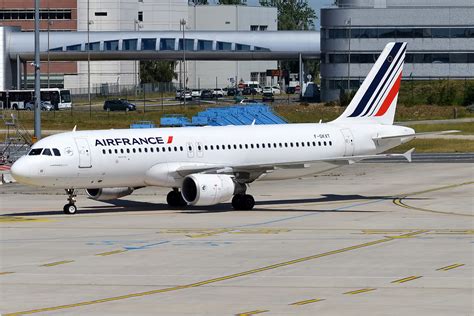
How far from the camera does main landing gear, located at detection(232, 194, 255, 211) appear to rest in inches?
2157

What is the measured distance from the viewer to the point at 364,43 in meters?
162

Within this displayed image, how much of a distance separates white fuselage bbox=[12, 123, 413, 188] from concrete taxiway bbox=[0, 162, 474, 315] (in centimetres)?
174

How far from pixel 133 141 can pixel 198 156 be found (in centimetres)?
336

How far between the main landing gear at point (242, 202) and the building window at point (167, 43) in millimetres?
131833

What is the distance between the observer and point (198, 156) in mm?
55312

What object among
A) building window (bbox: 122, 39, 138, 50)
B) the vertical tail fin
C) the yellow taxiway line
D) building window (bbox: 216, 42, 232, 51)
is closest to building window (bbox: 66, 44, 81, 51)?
building window (bbox: 122, 39, 138, 50)

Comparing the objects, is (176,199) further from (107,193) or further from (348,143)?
(348,143)

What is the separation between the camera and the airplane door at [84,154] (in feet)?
171

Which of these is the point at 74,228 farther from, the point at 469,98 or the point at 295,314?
the point at 469,98

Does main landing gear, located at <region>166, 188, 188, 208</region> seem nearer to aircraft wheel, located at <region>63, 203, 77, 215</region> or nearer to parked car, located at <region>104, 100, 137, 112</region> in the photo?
aircraft wheel, located at <region>63, 203, 77, 215</region>

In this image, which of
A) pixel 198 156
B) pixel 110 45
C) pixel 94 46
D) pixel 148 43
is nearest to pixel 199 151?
pixel 198 156

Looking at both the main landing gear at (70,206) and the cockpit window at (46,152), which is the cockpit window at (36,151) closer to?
the cockpit window at (46,152)

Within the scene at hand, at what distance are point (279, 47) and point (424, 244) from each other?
141 metres

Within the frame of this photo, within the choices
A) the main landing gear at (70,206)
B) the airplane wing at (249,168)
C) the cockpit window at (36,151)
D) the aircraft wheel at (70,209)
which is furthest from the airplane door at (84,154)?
the airplane wing at (249,168)
